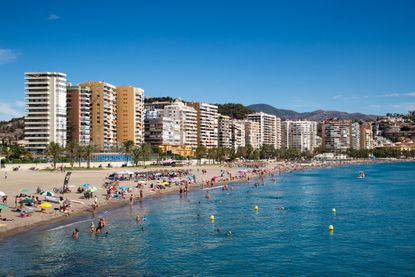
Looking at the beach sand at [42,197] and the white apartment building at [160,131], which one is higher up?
the white apartment building at [160,131]

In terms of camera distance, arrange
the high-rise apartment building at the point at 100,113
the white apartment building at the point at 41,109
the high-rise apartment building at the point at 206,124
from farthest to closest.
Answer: the high-rise apartment building at the point at 206,124 → the high-rise apartment building at the point at 100,113 → the white apartment building at the point at 41,109

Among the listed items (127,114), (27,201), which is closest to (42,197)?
(27,201)

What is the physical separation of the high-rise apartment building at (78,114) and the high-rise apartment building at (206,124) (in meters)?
55.2

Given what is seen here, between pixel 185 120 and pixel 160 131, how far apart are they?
1379 cm

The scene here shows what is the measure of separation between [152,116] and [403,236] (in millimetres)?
144489

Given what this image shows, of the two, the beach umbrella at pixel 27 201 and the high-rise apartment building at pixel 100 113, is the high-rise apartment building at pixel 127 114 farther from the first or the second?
the beach umbrella at pixel 27 201

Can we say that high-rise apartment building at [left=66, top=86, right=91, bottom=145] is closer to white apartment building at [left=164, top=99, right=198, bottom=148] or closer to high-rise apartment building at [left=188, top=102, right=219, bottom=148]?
white apartment building at [left=164, top=99, right=198, bottom=148]

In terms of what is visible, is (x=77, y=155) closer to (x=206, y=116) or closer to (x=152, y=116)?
(x=152, y=116)

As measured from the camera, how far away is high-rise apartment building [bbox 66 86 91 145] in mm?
131000

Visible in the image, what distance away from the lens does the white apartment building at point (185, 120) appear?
167 meters

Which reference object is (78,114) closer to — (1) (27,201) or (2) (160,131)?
(2) (160,131)

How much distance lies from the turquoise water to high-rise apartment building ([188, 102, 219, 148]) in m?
129

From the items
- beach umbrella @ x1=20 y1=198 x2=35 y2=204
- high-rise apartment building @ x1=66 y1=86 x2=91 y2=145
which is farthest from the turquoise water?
high-rise apartment building @ x1=66 y1=86 x2=91 y2=145

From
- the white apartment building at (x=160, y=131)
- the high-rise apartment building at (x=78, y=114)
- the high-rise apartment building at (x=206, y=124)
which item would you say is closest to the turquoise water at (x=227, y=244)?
the high-rise apartment building at (x=78, y=114)
